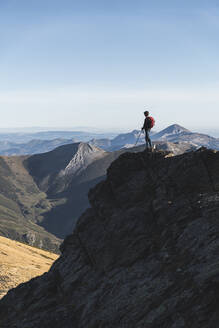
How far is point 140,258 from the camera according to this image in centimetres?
3078

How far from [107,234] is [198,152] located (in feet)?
49.3

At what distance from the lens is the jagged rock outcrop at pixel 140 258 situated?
22812mm

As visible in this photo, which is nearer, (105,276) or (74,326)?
(74,326)

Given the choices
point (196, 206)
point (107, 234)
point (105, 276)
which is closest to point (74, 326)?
point (105, 276)

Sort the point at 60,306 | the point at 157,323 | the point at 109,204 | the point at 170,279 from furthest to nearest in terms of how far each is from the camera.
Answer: the point at 109,204 < the point at 60,306 < the point at 170,279 < the point at 157,323

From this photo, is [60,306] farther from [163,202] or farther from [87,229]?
[163,202]

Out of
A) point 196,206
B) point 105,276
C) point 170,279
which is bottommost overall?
point 105,276

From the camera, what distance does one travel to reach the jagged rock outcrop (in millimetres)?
22812

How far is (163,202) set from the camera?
112 feet

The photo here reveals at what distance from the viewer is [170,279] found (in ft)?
81.6

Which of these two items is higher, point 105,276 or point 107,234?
point 107,234

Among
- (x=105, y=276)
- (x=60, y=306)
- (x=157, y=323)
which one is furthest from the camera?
(x=60, y=306)

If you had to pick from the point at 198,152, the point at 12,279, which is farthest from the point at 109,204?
the point at 12,279

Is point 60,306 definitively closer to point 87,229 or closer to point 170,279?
point 87,229
